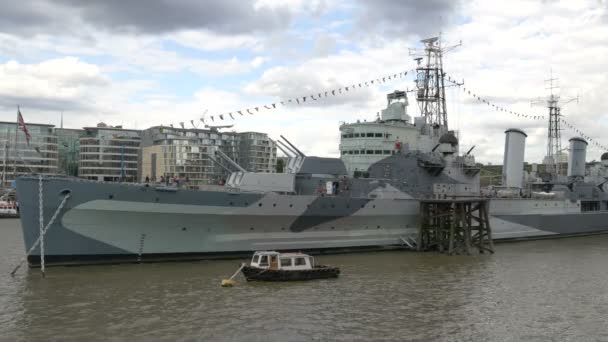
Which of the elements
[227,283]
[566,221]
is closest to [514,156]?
[566,221]

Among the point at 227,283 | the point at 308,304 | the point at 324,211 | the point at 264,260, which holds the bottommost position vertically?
the point at 308,304

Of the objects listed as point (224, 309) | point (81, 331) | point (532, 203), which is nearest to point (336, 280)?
point (224, 309)

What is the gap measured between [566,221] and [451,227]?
17.0 metres

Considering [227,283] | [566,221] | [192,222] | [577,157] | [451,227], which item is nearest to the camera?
[227,283]

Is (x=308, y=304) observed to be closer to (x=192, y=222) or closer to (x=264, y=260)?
(x=264, y=260)

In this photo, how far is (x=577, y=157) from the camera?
46.2m

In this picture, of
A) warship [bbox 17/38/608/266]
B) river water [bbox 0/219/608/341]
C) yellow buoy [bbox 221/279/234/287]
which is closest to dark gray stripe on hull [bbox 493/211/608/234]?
warship [bbox 17/38/608/266]

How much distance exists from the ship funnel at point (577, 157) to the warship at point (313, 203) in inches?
221

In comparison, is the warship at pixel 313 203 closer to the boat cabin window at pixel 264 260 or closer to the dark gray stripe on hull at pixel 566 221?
the dark gray stripe on hull at pixel 566 221

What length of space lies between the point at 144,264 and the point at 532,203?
2755cm

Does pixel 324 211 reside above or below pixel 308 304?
above

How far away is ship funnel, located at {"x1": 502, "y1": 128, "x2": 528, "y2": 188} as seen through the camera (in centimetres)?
4044

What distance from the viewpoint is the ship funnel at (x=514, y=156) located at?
133 ft

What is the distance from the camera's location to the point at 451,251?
91.0ft
